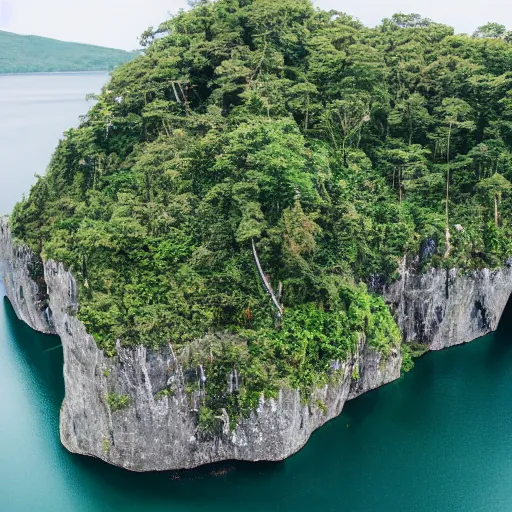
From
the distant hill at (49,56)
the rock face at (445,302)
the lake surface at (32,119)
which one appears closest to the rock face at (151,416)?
the rock face at (445,302)

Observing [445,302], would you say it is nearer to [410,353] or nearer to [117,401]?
[410,353]

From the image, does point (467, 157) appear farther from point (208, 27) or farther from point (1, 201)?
point (1, 201)

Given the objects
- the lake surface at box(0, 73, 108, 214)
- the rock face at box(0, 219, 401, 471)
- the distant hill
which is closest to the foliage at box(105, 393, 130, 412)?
the rock face at box(0, 219, 401, 471)

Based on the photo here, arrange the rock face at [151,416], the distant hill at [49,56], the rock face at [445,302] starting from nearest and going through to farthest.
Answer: the rock face at [151,416] → the rock face at [445,302] → the distant hill at [49,56]

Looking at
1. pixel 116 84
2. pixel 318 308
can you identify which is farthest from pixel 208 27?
pixel 318 308

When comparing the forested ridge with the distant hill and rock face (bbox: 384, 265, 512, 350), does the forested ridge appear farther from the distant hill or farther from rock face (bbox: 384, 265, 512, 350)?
the distant hill

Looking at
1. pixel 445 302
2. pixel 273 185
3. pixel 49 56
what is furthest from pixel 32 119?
pixel 445 302

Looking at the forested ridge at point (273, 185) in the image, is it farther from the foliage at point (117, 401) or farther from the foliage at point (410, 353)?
the foliage at point (410, 353)
